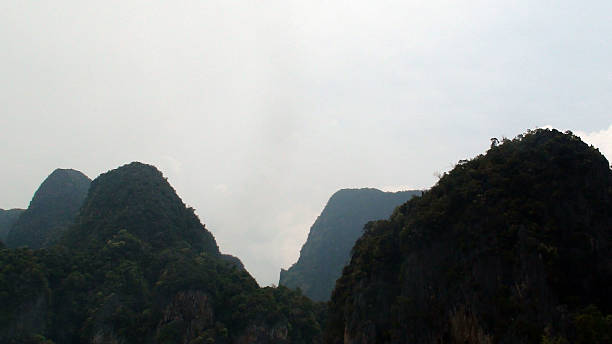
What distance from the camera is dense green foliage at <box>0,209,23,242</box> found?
83000 millimetres

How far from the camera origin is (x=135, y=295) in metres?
38.3

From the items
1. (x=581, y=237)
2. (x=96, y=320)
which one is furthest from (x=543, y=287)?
(x=96, y=320)

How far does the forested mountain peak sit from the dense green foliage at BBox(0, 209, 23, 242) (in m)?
36.4

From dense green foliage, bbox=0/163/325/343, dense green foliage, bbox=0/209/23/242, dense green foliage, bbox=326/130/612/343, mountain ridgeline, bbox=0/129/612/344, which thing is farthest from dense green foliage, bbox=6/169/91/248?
dense green foliage, bbox=326/130/612/343

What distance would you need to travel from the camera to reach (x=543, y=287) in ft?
54.6

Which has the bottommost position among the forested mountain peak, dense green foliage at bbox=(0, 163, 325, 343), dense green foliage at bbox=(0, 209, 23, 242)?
dense green foliage at bbox=(0, 163, 325, 343)

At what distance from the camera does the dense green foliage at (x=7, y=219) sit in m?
83.0

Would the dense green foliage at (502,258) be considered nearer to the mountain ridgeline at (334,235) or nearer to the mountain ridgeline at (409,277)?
the mountain ridgeline at (409,277)

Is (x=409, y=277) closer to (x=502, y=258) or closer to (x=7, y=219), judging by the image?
(x=502, y=258)

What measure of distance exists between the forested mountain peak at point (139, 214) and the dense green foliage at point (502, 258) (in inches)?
1275

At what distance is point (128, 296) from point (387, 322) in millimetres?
26765

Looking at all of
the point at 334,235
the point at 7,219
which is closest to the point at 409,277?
the point at 334,235

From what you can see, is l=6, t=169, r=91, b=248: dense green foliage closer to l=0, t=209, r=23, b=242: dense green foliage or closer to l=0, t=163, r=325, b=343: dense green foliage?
l=0, t=209, r=23, b=242: dense green foliage

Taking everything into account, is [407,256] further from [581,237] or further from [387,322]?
[581,237]
